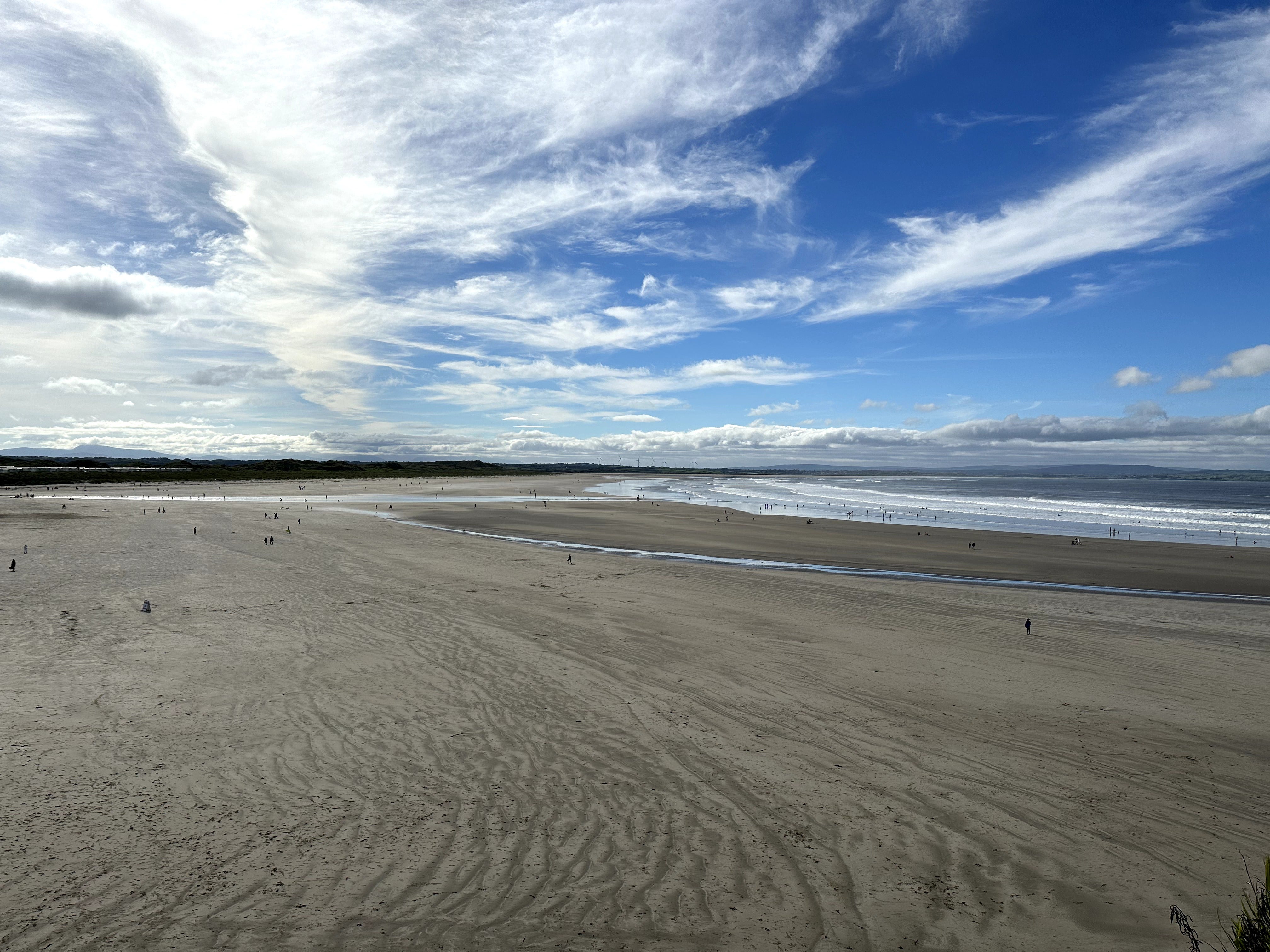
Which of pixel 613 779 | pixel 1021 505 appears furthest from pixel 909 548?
pixel 1021 505

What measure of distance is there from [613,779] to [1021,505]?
6811 cm

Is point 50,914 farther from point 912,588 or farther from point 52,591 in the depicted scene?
point 912,588

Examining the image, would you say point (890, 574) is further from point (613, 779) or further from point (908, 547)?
point (613, 779)

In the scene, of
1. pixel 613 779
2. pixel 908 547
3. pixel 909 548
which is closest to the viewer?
pixel 613 779

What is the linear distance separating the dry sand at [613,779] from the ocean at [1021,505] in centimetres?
2811

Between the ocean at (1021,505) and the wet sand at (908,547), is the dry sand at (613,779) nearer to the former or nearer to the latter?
the wet sand at (908,547)

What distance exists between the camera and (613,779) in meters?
7.18

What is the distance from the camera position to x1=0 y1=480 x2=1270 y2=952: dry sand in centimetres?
498

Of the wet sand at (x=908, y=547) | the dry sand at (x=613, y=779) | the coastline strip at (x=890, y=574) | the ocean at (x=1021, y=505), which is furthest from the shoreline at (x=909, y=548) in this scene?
the dry sand at (x=613, y=779)

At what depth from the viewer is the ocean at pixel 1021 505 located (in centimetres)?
3906

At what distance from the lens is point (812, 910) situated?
201 inches

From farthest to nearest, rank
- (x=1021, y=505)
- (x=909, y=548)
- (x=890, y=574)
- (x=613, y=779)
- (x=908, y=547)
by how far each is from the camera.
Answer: (x=1021, y=505)
(x=908, y=547)
(x=909, y=548)
(x=890, y=574)
(x=613, y=779)

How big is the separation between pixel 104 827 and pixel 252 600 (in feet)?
34.7

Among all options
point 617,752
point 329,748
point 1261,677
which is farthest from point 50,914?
point 1261,677
